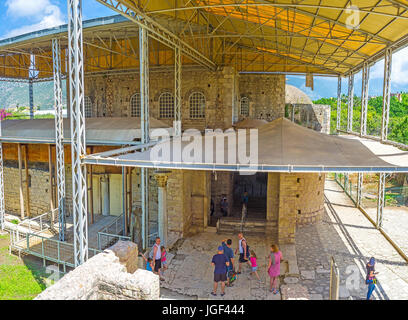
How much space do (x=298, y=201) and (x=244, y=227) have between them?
7.46 ft

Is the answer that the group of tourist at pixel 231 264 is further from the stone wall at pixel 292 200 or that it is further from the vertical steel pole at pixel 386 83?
the vertical steel pole at pixel 386 83

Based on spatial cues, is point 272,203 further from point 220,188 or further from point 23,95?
point 23,95

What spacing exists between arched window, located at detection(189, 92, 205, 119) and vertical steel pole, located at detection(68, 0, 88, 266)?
873cm

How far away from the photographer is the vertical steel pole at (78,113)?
7012mm

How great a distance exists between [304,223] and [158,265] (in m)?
6.51

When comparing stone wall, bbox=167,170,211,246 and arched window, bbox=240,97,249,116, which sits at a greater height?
arched window, bbox=240,97,249,116

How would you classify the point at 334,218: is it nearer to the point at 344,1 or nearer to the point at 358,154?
the point at 358,154

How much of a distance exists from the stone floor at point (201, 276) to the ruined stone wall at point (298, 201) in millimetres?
950

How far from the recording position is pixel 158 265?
7980mm

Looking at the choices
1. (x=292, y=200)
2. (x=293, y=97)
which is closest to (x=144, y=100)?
(x=292, y=200)

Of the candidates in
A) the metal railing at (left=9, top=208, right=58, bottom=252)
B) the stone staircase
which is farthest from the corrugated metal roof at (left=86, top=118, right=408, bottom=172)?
the metal railing at (left=9, top=208, right=58, bottom=252)

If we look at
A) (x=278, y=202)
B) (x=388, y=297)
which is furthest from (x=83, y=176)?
(x=388, y=297)

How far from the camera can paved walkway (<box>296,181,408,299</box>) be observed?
24.4 ft

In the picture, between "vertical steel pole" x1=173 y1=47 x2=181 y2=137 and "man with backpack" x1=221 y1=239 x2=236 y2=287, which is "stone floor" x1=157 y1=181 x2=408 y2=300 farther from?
"vertical steel pole" x1=173 y1=47 x2=181 y2=137
